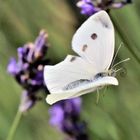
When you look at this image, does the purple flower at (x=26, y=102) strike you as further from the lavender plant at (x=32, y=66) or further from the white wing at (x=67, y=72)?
the white wing at (x=67, y=72)

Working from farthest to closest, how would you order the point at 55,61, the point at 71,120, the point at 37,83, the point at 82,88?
1. the point at 55,61
2. the point at 71,120
3. the point at 37,83
4. the point at 82,88

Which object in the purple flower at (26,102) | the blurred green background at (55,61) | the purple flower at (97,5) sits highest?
the purple flower at (97,5)

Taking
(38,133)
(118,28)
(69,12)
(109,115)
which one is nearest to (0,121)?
(38,133)

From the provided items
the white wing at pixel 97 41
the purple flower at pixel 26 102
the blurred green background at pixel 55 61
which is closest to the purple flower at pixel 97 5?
the white wing at pixel 97 41

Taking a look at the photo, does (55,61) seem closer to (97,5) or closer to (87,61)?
(97,5)

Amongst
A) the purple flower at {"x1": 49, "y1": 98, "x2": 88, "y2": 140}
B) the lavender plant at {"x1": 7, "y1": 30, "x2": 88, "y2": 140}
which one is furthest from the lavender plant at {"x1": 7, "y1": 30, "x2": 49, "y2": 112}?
the purple flower at {"x1": 49, "y1": 98, "x2": 88, "y2": 140}

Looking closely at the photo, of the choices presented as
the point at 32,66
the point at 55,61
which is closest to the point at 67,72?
the point at 32,66

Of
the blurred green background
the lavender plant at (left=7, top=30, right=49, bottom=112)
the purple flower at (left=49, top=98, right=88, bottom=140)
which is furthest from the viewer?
the blurred green background

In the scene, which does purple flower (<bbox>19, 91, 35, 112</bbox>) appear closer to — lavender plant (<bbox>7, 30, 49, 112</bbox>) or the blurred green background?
lavender plant (<bbox>7, 30, 49, 112</bbox>)
